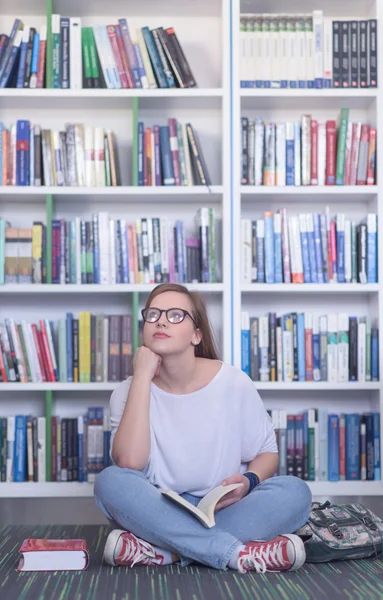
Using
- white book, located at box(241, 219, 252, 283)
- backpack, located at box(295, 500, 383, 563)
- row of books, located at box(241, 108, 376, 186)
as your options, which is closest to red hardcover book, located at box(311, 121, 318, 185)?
row of books, located at box(241, 108, 376, 186)

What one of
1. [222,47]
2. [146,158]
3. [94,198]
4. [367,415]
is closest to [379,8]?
[222,47]

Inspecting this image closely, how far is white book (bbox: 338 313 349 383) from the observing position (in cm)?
311

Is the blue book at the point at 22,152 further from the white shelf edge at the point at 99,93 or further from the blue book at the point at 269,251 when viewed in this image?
the blue book at the point at 269,251

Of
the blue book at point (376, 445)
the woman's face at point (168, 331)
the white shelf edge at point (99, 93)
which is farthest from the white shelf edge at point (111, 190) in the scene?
the blue book at point (376, 445)

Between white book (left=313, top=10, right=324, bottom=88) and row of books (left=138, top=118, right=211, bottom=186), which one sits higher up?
white book (left=313, top=10, right=324, bottom=88)

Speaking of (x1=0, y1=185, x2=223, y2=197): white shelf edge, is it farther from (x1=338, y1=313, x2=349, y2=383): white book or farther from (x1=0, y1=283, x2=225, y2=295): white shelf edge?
(x1=338, y1=313, x2=349, y2=383): white book

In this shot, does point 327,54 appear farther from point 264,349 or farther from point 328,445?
point 328,445

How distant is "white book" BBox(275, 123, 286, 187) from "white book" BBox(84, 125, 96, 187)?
0.73m

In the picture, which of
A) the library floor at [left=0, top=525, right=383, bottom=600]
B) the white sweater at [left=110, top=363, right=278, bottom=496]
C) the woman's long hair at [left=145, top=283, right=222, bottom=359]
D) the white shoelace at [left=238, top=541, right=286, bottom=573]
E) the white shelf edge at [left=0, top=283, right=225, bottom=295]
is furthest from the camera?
the white shelf edge at [left=0, top=283, right=225, bottom=295]

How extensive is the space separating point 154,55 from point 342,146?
826mm

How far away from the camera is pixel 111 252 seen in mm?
3105

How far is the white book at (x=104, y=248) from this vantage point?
3.09m

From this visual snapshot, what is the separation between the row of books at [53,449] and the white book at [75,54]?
134 cm

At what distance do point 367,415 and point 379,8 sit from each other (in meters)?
1.65
